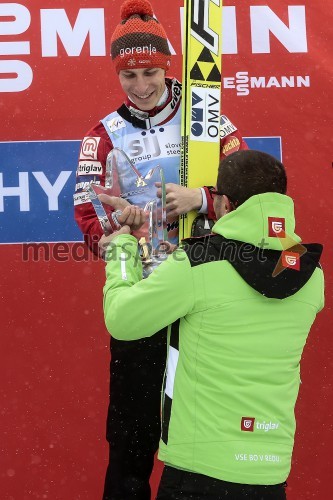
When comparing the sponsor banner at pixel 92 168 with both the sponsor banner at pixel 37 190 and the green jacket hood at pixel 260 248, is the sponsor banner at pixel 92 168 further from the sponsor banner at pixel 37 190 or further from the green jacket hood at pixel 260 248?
the sponsor banner at pixel 37 190

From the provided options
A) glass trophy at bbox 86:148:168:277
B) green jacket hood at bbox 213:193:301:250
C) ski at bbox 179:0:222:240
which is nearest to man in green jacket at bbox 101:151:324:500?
green jacket hood at bbox 213:193:301:250

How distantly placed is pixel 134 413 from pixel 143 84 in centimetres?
88

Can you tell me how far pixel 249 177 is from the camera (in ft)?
6.91

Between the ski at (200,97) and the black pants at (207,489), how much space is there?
0.75m

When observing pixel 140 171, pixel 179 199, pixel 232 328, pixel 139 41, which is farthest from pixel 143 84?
pixel 232 328

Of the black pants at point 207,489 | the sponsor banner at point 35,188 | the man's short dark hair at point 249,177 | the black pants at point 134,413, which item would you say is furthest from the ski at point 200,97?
the sponsor banner at point 35,188

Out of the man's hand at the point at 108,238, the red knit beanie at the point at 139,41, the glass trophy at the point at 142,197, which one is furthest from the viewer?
the red knit beanie at the point at 139,41

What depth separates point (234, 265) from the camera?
2.07m

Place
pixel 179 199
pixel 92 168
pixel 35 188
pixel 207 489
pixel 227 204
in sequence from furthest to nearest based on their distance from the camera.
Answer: pixel 35 188, pixel 92 168, pixel 179 199, pixel 227 204, pixel 207 489

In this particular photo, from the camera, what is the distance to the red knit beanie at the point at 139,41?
2613 millimetres

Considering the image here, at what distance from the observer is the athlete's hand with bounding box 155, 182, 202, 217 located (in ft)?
8.39

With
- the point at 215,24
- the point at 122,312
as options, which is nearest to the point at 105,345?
the point at 215,24

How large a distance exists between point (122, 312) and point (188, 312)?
0.14m

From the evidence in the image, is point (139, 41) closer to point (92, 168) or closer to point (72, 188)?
point (92, 168)
